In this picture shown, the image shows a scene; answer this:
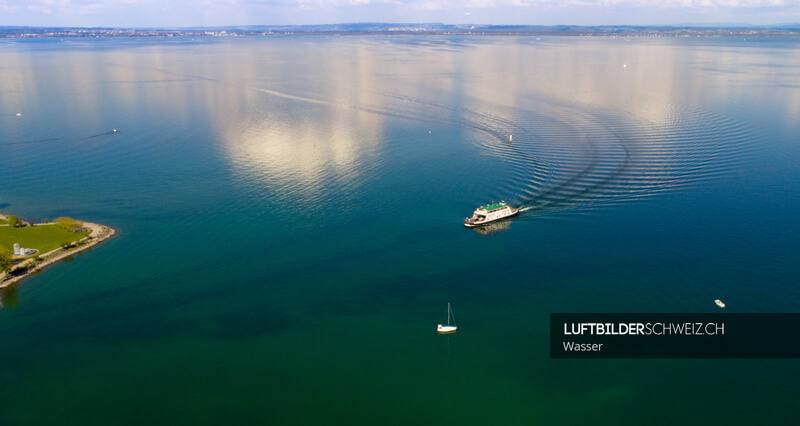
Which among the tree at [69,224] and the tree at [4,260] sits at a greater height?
the tree at [69,224]

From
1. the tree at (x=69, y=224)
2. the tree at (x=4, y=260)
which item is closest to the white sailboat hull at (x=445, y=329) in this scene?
the tree at (x=4, y=260)

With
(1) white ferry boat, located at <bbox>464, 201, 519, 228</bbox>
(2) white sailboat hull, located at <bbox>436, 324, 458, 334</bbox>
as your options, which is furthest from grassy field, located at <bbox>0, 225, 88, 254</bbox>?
(1) white ferry boat, located at <bbox>464, 201, 519, 228</bbox>

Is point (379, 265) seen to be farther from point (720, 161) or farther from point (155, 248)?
point (720, 161)

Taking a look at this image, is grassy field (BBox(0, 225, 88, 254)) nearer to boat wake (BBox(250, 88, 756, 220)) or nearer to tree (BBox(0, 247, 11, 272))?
tree (BBox(0, 247, 11, 272))

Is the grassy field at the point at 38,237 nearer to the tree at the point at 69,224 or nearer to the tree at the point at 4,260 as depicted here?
the tree at the point at 69,224

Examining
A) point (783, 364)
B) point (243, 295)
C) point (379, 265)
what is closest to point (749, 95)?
point (783, 364)

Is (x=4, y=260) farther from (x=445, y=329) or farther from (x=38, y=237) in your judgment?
(x=445, y=329)
